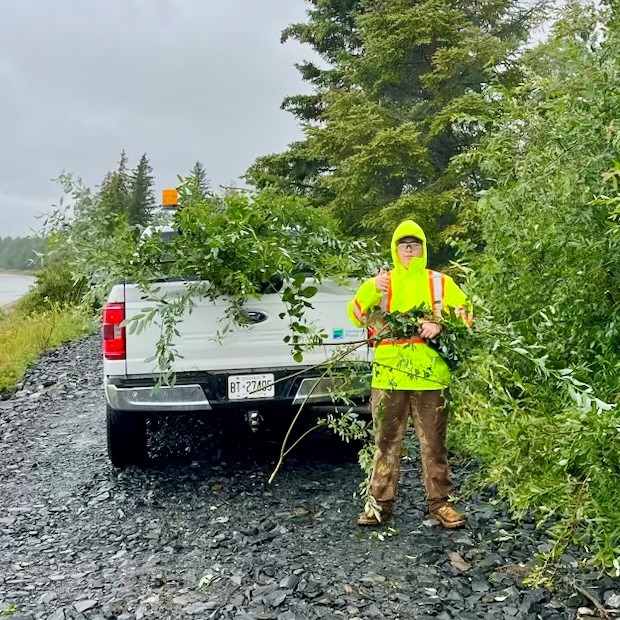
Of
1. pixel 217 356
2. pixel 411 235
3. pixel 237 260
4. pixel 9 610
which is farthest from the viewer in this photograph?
pixel 217 356

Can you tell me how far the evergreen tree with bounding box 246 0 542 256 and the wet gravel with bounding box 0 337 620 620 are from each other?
25.6ft

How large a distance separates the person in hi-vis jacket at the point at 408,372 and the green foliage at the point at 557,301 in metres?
0.23

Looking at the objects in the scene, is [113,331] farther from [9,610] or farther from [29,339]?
[29,339]

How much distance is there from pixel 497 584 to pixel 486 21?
1385cm

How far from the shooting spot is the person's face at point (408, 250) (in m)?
Result: 4.12

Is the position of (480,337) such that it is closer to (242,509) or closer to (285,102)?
(242,509)

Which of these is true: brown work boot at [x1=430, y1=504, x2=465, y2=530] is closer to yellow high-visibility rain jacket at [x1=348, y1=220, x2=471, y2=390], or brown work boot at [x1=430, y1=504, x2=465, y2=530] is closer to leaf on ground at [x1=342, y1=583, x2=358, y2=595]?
yellow high-visibility rain jacket at [x1=348, y1=220, x2=471, y2=390]

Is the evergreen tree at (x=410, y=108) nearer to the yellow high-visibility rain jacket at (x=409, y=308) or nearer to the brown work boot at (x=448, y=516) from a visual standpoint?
the yellow high-visibility rain jacket at (x=409, y=308)

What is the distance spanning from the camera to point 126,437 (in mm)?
5328

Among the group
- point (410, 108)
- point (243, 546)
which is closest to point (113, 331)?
point (243, 546)

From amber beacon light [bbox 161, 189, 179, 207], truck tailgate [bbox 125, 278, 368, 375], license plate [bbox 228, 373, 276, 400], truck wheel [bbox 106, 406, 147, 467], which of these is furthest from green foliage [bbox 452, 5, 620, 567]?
truck wheel [bbox 106, 406, 147, 467]

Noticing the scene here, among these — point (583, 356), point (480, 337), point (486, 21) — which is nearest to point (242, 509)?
point (480, 337)

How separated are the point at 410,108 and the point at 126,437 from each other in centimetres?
1148

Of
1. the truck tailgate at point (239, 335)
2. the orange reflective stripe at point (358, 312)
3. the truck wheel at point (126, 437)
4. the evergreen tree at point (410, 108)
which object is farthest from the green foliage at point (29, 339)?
the evergreen tree at point (410, 108)
